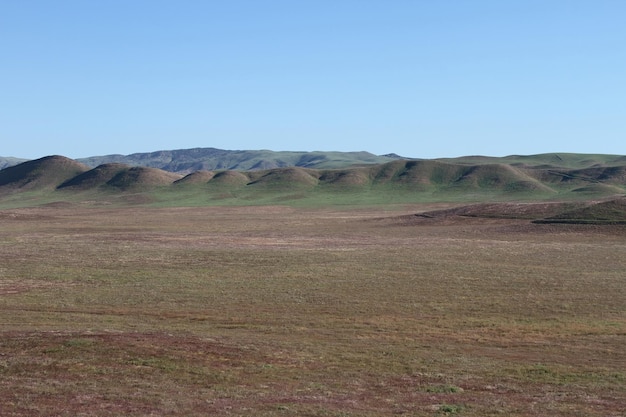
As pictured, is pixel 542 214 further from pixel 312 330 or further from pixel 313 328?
pixel 312 330

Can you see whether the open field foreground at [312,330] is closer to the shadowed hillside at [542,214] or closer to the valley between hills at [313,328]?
the valley between hills at [313,328]

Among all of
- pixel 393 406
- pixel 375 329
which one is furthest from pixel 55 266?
pixel 393 406

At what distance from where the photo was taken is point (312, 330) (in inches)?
1467

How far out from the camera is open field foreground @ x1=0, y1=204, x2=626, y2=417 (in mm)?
24094

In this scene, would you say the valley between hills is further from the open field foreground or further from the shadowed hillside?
the shadowed hillside

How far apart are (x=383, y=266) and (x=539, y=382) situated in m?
37.1

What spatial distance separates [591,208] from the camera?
10981 cm

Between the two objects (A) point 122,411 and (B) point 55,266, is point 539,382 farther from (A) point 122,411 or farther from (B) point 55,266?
(B) point 55,266

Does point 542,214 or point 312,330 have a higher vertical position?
point 542,214

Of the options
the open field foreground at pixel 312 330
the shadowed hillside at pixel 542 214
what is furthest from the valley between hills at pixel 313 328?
the shadowed hillside at pixel 542 214

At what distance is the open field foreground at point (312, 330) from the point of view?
24.1 meters

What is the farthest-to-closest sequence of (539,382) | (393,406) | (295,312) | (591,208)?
(591,208) < (295,312) < (539,382) < (393,406)

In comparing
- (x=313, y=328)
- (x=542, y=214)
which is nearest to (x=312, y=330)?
(x=313, y=328)

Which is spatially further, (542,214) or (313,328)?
(542,214)
